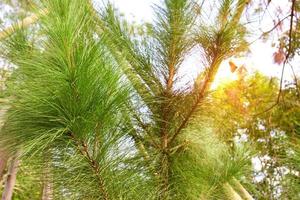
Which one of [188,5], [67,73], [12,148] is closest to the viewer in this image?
[67,73]

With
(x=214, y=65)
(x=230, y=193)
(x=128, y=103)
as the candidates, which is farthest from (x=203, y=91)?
(x=230, y=193)

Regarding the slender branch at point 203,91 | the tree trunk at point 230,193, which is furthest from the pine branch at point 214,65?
the tree trunk at point 230,193

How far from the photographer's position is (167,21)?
1.24 metres

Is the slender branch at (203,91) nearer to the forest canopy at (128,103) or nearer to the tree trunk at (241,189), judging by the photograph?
the forest canopy at (128,103)

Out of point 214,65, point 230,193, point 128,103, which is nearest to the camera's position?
→ point 128,103

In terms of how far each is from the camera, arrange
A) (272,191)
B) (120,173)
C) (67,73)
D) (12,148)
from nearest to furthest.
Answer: (67,73) → (12,148) → (120,173) → (272,191)

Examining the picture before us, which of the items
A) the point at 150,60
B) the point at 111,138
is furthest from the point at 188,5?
the point at 111,138

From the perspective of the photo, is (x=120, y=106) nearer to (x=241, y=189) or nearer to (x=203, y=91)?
(x=203, y=91)

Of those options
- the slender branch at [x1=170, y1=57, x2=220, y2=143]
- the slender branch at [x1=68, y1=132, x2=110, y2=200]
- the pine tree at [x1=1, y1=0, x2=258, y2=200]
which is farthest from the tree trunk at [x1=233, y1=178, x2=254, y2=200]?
the slender branch at [x1=68, y1=132, x2=110, y2=200]

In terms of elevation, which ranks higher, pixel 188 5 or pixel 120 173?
pixel 188 5

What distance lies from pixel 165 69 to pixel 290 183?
510 millimetres

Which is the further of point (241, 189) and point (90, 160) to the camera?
point (241, 189)

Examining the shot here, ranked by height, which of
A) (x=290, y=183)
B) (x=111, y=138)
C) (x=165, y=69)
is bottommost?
(x=290, y=183)

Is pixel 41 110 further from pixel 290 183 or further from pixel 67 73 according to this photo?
pixel 290 183
